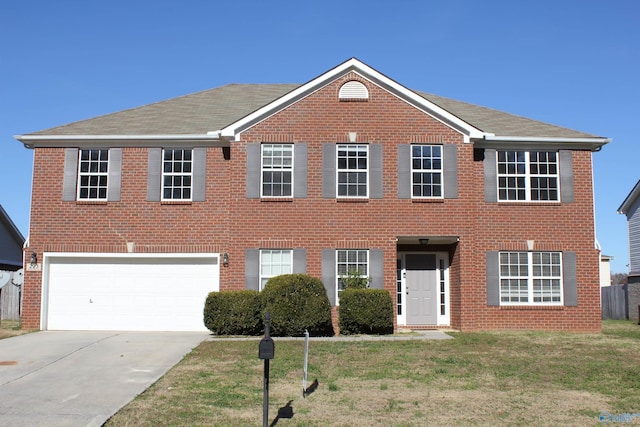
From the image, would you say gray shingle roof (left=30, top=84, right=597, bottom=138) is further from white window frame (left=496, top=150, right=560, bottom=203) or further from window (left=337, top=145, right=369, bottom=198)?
window (left=337, top=145, right=369, bottom=198)

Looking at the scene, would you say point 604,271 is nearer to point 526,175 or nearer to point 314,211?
point 526,175

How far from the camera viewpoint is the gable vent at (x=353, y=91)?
19.3 metres

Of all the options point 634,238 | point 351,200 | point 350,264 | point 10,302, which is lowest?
point 10,302

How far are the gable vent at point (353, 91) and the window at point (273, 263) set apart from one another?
4.80 m

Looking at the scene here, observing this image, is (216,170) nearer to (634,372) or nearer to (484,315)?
(484,315)

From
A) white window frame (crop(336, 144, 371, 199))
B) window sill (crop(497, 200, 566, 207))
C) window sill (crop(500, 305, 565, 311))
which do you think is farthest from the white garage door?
window sill (crop(497, 200, 566, 207))

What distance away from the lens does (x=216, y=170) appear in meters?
19.4

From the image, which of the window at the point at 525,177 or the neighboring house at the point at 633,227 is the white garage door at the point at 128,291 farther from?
the neighboring house at the point at 633,227

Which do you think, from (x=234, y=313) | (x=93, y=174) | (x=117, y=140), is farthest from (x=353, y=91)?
(x=93, y=174)

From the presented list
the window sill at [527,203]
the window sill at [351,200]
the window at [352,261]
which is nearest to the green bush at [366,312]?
the window at [352,261]

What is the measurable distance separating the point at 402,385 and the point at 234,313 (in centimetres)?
696

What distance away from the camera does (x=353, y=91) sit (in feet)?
63.5

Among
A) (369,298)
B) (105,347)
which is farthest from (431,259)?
(105,347)

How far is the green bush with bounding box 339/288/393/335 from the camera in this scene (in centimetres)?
1739
